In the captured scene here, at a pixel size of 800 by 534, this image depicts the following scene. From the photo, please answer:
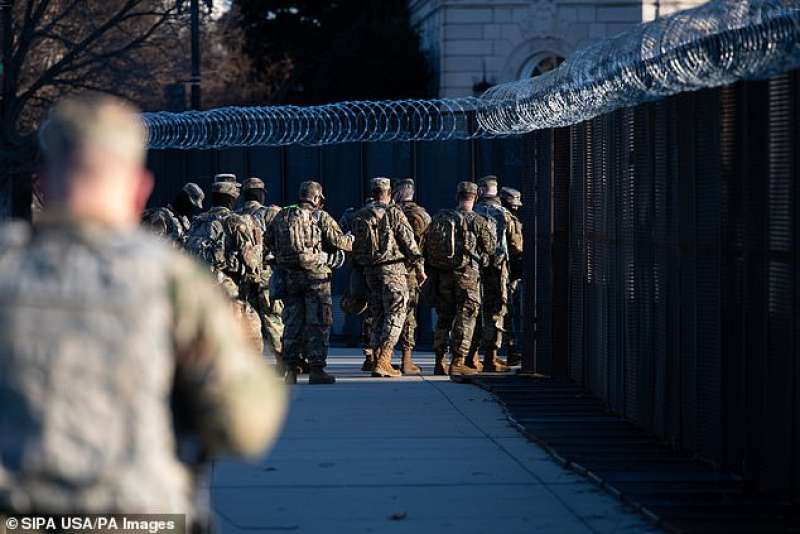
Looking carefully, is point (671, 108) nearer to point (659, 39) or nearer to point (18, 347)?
point (659, 39)

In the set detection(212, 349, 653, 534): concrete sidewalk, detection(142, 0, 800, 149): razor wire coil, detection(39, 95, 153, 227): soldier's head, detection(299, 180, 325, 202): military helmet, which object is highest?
detection(142, 0, 800, 149): razor wire coil

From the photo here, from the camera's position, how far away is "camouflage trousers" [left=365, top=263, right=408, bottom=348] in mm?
17547

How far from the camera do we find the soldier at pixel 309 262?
16.6 metres

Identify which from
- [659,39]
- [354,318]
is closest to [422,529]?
[659,39]

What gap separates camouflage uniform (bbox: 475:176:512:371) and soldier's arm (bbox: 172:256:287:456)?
13849mm

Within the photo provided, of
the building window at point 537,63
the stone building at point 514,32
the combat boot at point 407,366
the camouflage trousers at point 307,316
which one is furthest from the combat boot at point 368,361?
the building window at point 537,63

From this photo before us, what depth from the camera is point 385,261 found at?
17.5 meters

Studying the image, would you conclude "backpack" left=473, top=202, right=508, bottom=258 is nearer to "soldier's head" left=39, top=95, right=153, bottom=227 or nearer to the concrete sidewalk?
the concrete sidewalk

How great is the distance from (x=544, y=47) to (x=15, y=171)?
60.0 ft

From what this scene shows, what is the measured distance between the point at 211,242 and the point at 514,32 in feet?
116

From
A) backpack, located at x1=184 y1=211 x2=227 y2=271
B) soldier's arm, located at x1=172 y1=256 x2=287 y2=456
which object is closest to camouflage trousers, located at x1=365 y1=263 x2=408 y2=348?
backpack, located at x1=184 y1=211 x2=227 y2=271

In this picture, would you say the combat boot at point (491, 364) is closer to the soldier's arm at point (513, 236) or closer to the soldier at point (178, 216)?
the soldier's arm at point (513, 236)

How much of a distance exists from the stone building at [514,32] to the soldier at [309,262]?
33.7 metres

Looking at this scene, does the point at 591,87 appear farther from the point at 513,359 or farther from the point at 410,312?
the point at 513,359
